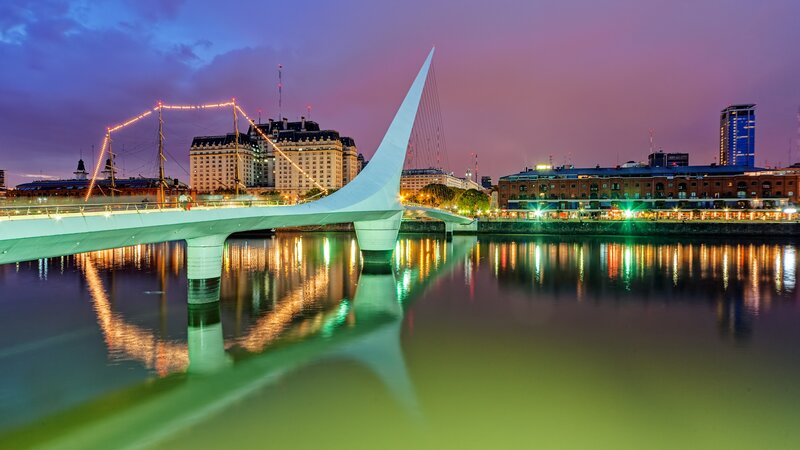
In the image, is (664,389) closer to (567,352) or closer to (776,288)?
(567,352)

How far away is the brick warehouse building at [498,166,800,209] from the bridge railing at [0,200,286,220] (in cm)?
5553

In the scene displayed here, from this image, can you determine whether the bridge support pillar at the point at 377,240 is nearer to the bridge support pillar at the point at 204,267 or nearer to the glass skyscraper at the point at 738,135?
the bridge support pillar at the point at 204,267

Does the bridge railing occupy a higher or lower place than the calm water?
higher

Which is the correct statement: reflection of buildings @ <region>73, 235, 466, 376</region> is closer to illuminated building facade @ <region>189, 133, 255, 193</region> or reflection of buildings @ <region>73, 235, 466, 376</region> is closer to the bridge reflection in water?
the bridge reflection in water

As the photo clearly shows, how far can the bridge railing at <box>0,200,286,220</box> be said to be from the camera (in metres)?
10.0

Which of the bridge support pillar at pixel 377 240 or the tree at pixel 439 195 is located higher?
the tree at pixel 439 195

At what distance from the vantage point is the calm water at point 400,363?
28.1 ft

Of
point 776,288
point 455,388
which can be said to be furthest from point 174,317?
point 776,288

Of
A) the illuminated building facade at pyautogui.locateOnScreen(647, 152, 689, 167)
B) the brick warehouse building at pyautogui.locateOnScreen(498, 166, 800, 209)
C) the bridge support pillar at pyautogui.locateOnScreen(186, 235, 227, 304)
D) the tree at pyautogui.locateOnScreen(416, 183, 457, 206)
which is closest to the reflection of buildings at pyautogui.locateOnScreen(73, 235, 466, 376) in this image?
the bridge support pillar at pyautogui.locateOnScreen(186, 235, 227, 304)

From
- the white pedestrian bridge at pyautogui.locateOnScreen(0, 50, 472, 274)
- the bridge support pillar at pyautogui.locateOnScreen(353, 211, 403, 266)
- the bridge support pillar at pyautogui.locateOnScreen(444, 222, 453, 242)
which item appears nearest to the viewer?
the white pedestrian bridge at pyautogui.locateOnScreen(0, 50, 472, 274)

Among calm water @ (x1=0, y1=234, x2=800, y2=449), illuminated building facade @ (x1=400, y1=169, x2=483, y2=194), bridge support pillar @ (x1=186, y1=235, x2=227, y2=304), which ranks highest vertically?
illuminated building facade @ (x1=400, y1=169, x2=483, y2=194)

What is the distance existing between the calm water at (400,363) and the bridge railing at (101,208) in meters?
3.68

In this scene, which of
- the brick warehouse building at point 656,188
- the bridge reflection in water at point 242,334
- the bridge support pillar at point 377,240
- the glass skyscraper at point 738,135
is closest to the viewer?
the bridge reflection in water at point 242,334

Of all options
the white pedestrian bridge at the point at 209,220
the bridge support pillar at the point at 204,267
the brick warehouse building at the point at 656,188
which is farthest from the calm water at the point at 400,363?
the brick warehouse building at the point at 656,188
